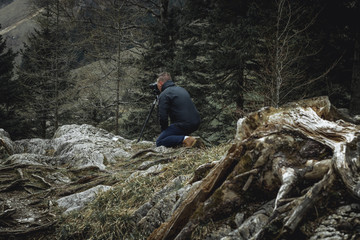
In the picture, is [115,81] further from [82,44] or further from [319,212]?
[319,212]

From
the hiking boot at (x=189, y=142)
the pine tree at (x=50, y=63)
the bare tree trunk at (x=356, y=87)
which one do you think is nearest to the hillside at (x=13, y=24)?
the pine tree at (x=50, y=63)

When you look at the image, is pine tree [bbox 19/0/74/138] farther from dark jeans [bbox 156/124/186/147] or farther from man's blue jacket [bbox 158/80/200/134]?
dark jeans [bbox 156/124/186/147]

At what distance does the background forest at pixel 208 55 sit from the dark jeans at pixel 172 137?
406 centimetres

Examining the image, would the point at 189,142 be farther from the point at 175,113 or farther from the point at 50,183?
the point at 50,183

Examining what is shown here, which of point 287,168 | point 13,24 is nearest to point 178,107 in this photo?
point 287,168

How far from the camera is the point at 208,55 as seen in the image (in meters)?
14.2

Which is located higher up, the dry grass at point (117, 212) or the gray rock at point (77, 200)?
the dry grass at point (117, 212)

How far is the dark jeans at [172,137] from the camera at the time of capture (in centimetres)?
691

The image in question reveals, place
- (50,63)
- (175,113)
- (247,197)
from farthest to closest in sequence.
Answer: (50,63)
(175,113)
(247,197)

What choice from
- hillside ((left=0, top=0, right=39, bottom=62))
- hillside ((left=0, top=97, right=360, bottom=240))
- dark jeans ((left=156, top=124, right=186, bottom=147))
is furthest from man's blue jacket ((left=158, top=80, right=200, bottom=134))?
hillside ((left=0, top=0, right=39, bottom=62))

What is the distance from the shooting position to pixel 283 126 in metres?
2.45

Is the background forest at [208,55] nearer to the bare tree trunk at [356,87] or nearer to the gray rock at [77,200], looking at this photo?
the bare tree trunk at [356,87]

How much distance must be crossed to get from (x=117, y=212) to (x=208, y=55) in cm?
1229

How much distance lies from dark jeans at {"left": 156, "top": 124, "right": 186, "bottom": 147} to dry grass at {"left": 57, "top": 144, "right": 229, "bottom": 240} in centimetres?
270
